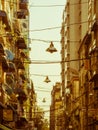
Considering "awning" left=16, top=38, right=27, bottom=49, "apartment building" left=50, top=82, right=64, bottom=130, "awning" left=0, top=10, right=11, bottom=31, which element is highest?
"apartment building" left=50, top=82, right=64, bottom=130

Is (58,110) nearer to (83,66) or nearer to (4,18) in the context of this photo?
(83,66)

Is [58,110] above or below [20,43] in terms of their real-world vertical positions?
above

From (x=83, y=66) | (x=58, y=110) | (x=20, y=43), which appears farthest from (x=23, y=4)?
(x=58, y=110)

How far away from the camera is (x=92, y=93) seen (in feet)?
161

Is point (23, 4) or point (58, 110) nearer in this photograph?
point (23, 4)

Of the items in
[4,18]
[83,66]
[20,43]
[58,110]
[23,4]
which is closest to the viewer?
[4,18]

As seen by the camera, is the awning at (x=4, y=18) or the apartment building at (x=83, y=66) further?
the apartment building at (x=83, y=66)

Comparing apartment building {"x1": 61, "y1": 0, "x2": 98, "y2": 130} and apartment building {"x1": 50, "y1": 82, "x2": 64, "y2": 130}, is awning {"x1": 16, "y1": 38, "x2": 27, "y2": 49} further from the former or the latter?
apartment building {"x1": 50, "y1": 82, "x2": 64, "y2": 130}

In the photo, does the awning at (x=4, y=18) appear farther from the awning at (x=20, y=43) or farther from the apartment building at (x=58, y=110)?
the apartment building at (x=58, y=110)

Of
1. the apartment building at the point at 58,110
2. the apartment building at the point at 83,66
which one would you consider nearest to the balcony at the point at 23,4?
the apartment building at the point at 83,66

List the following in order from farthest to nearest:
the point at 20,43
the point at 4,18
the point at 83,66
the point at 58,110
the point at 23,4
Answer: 1. the point at 58,110
2. the point at 23,4
3. the point at 83,66
4. the point at 20,43
5. the point at 4,18

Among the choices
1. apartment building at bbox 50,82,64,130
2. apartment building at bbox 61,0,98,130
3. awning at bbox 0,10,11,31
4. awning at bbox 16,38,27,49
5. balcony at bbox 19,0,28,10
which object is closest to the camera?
awning at bbox 0,10,11,31

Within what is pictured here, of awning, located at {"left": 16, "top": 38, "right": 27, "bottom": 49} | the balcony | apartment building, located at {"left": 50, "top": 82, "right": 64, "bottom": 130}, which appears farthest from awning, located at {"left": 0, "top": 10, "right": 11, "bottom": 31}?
apartment building, located at {"left": 50, "top": 82, "right": 64, "bottom": 130}

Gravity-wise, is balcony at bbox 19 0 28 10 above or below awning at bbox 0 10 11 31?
above
